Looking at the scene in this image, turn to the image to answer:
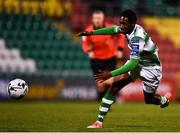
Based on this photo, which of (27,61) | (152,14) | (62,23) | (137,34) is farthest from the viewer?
(152,14)

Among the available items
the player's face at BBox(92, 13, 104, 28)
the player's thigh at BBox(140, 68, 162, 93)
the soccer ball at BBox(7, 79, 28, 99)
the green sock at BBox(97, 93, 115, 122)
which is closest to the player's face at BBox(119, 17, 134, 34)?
the player's thigh at BBox(140, 68, 162, 93)

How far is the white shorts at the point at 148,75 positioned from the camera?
442 inches

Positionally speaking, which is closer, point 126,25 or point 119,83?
point 126,25

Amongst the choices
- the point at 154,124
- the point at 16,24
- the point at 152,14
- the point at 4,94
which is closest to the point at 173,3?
the point at 152,14

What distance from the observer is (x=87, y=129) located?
33.9ft

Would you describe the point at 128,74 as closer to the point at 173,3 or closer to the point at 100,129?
the point at 100,129

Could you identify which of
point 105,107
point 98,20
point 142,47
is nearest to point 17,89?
point 105,107

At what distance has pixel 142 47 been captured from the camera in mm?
10492

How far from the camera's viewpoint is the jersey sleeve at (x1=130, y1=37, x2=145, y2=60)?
10422 mm

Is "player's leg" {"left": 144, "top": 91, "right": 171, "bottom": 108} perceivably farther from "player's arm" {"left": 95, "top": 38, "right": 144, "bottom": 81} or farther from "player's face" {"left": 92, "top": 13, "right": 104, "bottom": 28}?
"player's face" {"left": 92, "top": 13, "right": 104, "bottom": 28}

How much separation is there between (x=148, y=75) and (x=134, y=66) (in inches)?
40.5

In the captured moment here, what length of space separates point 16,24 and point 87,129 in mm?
15485

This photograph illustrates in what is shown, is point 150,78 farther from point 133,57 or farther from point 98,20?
point 98,20

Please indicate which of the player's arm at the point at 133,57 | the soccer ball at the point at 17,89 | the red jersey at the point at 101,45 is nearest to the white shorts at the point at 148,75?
the player's arm at the point at 133,57
